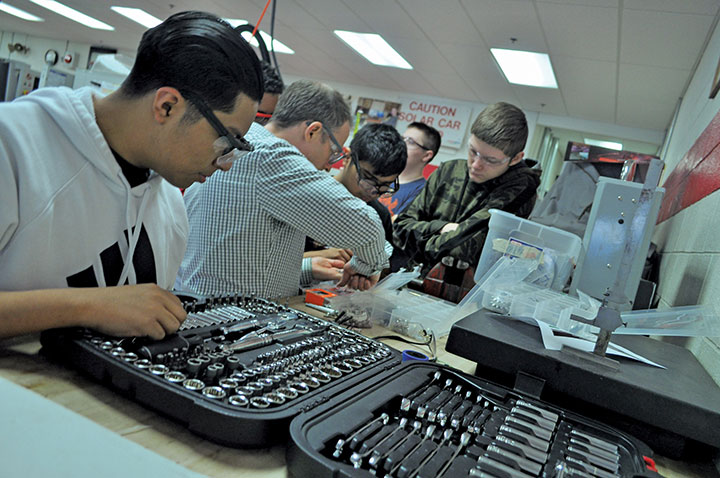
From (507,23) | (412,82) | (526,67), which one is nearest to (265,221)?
(507,23)

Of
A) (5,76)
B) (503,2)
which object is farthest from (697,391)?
(5,76)

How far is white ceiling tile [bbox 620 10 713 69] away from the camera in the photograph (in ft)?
10.7

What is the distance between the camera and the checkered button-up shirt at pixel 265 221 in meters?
1.40

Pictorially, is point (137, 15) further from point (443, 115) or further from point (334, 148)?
point (334, 148)

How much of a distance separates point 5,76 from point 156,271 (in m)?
5.53

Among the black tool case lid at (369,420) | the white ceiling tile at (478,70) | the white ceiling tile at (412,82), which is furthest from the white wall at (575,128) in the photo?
the black tool case lid at (369,420)

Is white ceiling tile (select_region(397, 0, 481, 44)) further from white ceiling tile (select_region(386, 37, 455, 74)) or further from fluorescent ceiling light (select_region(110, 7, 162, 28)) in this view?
fluorescent ceiling light (select_region(110, 7, 162, 28))

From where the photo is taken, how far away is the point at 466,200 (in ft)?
6.86

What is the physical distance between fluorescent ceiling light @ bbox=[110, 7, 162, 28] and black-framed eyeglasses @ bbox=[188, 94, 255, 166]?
272 inches

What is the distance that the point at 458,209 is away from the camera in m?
2.11

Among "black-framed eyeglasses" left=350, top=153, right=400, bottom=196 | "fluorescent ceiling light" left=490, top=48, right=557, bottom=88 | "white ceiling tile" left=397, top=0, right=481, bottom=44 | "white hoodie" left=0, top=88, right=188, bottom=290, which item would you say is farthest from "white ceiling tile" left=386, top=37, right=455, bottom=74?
"white hoodie" left=0, top=88, right=188, bottom=290

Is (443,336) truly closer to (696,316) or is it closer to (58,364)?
(696,316)

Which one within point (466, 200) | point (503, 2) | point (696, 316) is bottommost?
point (696, 316)

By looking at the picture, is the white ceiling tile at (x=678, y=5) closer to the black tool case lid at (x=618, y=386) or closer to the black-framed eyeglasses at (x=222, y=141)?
the black tool case lid at (x=618, y=386)
